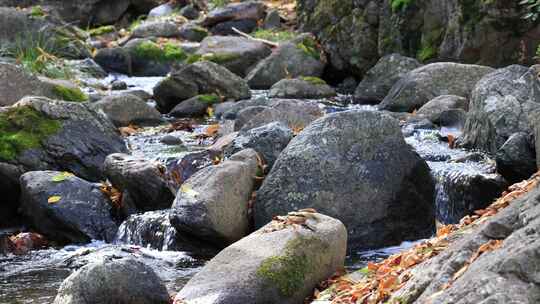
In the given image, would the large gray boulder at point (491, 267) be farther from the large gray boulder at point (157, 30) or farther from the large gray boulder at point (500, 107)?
the large gray boulder at point (157, 30)

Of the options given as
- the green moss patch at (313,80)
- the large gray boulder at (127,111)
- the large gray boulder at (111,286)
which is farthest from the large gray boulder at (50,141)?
the green moss patch at (313,80)

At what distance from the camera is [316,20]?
19.7m

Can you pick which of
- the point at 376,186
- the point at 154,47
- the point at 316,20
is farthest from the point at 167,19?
the point at 376,186

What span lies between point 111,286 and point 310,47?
1365 cm

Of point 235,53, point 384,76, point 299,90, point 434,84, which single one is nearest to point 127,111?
point 299,90

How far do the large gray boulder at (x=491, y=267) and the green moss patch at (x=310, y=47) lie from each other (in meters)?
14.1

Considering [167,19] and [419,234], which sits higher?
[419,234]

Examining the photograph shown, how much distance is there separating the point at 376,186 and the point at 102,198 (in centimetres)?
301

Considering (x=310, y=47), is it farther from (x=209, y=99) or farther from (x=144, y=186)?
(x=144, y=186)

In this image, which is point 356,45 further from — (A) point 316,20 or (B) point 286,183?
(B) point 286,183

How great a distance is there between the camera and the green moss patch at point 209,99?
15.4 m

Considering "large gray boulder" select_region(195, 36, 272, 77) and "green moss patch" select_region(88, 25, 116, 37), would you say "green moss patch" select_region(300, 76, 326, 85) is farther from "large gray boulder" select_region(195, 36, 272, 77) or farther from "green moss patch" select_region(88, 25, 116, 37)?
"green moss patch" select_region(88, 25, 116, 37)

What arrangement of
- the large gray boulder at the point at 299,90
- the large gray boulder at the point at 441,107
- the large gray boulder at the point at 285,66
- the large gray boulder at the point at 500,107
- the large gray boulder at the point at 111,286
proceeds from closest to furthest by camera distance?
the large gray boulder at the point at 111,286 → the large gray boulder at the point at 500,107 → the large gray boulder at the point at 441,107 → the large gray boulder at the point at 299,90 → the large gray boulder at the point at 285,66

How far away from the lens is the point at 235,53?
63.3 ft
